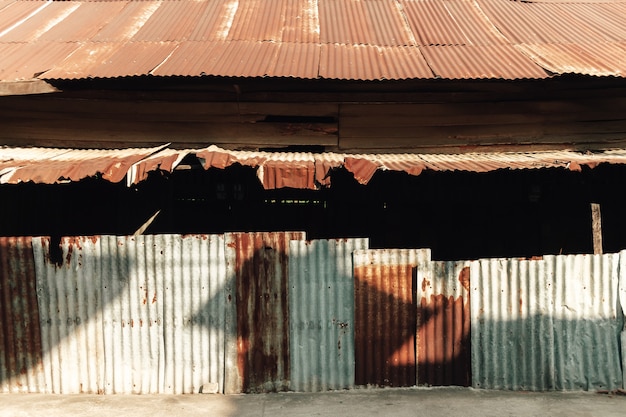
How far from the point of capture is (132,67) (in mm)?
5730

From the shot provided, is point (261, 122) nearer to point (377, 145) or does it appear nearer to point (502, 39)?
point (377, 145)

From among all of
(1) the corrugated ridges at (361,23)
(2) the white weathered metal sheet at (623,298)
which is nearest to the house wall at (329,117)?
(1) the corrugated ridges at (361,23)

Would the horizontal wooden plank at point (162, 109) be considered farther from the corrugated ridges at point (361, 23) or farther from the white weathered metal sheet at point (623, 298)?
the white weathered metal sheet at point (623, 298)

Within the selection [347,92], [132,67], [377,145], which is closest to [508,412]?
[377,145]

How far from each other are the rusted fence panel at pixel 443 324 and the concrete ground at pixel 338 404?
17cm

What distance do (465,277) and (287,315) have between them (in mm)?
1906

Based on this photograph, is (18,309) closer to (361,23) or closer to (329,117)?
(329,117)

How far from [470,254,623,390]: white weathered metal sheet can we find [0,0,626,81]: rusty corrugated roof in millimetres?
2538

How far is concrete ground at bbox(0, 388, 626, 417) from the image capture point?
420cm

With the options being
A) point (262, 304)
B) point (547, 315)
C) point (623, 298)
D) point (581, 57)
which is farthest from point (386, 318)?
point (581, 57)

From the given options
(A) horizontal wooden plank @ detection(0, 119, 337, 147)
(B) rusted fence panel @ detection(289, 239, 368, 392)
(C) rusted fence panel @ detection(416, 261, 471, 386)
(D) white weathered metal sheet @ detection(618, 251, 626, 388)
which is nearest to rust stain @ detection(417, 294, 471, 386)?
(C) rusted fence panel @ detection(416, 261, 471, 386)

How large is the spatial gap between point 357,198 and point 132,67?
3.55 m

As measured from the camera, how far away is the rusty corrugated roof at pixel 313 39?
575 centimetres

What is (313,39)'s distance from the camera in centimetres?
675
